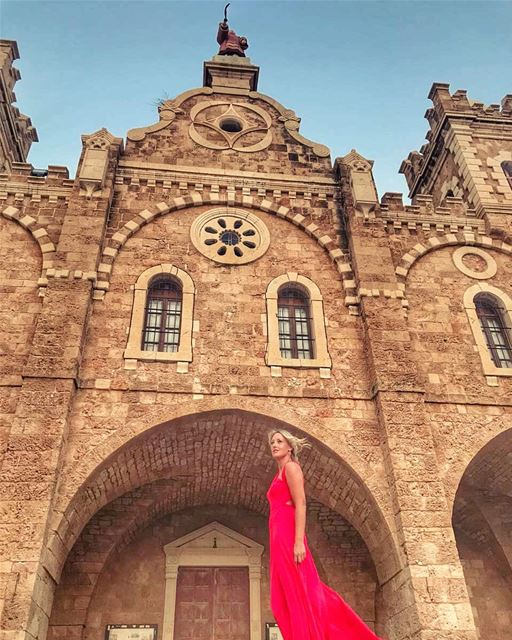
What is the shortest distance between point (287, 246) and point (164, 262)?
110 inches

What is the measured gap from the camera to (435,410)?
9.83 meters

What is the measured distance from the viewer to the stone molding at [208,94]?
13.4 m

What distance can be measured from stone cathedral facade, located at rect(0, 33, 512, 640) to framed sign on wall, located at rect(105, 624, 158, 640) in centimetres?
4

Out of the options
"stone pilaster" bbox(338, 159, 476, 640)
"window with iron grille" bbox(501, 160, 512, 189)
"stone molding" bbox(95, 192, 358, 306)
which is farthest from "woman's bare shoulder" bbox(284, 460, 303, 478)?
"window with iron grille" bbox(501, 160, 512, 189)

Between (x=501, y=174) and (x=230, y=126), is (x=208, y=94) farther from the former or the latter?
(x=501, y=174)

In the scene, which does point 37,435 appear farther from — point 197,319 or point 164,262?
point 164,262

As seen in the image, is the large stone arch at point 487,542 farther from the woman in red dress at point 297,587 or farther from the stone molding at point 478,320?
the woman in red dress at point 297,587

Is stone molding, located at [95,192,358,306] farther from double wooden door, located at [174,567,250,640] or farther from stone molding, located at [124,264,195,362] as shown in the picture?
double wooden door, located at [174,567,250,640]

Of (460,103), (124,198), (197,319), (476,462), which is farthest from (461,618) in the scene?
(460,103)

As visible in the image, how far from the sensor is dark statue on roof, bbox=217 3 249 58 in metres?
16.9

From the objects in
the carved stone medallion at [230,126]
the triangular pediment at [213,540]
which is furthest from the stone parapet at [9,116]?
the triangular pediment at [213,540]

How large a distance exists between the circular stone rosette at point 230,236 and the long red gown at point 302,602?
7105 millimetres

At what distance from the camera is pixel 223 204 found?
12.4 m

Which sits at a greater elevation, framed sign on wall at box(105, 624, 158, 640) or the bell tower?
the bell tower
